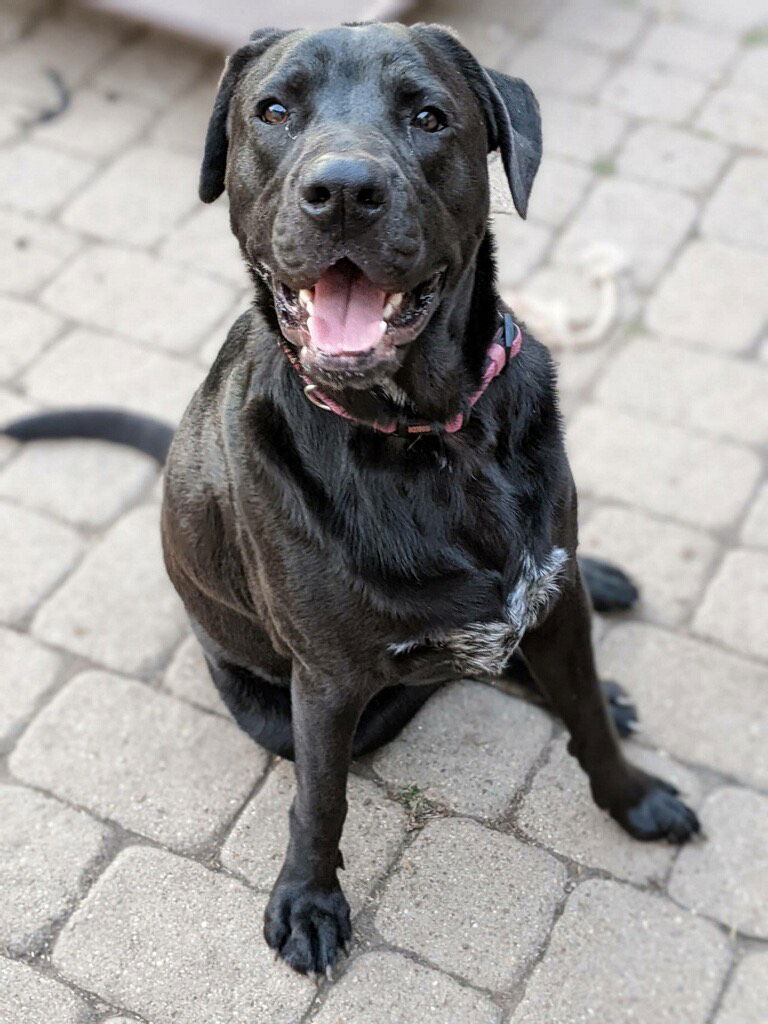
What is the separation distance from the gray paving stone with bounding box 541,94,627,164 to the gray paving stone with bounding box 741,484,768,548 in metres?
1.89

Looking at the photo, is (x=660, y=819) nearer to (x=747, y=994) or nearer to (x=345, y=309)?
(x=747, y=994)

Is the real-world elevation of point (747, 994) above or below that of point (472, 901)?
above

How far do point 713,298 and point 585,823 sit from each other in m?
2.24

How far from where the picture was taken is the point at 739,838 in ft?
10.3

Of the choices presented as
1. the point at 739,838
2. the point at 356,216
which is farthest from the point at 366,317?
the point at 739,838

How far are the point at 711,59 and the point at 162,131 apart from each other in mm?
2461

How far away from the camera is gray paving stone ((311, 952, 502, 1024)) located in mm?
2801

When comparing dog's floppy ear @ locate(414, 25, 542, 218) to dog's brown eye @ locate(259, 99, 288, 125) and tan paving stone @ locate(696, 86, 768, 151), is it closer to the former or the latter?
dog's brown eye @ locate(259, 99, 288, 125)

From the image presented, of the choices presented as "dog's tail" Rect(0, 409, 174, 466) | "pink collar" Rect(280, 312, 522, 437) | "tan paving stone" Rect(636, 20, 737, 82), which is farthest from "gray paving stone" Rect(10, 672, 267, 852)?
"tan paving stone" Rect(636, 20, 737, 82)

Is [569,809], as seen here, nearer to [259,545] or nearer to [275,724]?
[275,724]

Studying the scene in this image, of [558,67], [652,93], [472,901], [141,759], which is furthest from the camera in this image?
[558,67]

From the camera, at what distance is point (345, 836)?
314 cm

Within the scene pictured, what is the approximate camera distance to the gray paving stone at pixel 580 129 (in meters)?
5.21

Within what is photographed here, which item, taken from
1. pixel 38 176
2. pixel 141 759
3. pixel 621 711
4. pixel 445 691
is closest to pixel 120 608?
pixel 141 759
